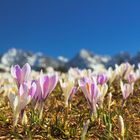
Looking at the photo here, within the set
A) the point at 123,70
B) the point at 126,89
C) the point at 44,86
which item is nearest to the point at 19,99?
the point at 44,86

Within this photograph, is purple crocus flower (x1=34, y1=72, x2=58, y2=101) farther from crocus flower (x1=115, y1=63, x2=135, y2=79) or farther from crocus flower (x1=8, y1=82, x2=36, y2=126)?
crocus flower (x1=115, y1=63, x2=135, y2=79)

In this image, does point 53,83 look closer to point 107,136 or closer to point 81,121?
point 81,121

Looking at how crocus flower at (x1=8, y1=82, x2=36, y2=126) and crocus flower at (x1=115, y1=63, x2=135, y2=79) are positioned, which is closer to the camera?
crocus flower at (x1=8, y1=82, x2=36, y2=126)

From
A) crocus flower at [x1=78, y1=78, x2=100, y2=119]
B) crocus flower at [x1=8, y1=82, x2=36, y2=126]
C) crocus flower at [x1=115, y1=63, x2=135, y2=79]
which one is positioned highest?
crocus flower at [x1=115, y1=63, x2=135, y2=79]

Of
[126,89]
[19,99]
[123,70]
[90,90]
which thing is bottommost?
[19,99]

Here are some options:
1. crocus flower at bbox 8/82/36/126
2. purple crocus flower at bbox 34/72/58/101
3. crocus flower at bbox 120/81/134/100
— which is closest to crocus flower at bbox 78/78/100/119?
purple crocus flower at bbox 34/72/58/101

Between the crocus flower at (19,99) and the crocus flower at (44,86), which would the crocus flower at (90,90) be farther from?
the crocus flower at (19,99)

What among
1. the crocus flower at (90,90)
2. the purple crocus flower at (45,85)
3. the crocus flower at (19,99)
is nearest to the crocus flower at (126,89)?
the crocus flower at (90,90)

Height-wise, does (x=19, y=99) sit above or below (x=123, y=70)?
below

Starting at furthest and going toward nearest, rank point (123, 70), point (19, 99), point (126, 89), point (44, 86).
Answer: point (123, 70) < point (126, 89) < point (44, 86) < point (19, 99)

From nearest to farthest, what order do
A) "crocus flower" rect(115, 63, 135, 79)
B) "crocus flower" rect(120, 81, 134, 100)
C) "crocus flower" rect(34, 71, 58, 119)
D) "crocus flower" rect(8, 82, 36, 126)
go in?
1. "crocus flower" rect(8, 82, 36, 126)
2. "crocus flower" rect(34, 71, 58, 119)
3. "crocus flower" rect(120, 81, 134, 100)
4. "crocus flower" rect(115, 63, 135, 79)

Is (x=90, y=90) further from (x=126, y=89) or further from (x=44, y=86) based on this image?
(x=126, y=89)
